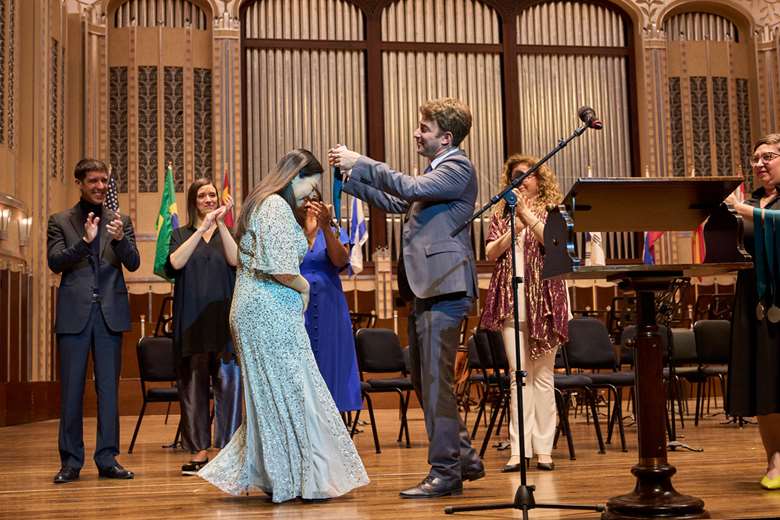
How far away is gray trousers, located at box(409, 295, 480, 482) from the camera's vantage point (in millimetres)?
3771

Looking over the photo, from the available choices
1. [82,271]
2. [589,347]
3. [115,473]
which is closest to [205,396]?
[115,473]

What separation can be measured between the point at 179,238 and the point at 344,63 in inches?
324

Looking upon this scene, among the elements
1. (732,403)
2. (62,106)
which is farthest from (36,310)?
(732,403)

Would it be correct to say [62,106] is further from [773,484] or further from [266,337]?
[773,484]

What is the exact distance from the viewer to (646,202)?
324 centimetres

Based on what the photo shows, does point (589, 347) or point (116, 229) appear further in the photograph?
point (589, 347)

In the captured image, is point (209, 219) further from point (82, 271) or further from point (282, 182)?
point (282, 182)

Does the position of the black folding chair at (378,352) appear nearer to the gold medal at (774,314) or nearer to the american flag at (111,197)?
the american flag at (111,197)

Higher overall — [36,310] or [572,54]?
[572,54]

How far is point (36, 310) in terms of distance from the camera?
1020cm

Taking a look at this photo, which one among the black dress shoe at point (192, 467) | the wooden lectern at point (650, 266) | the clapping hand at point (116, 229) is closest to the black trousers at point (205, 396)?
the black dress shoe at point (192, 467)

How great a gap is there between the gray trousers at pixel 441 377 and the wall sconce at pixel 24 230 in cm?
677

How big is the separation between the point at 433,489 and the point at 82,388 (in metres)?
1.85

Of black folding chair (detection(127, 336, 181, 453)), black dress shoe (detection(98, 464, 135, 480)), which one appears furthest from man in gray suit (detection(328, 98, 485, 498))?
black folding chair (detection(127, 336, 181, 453))
